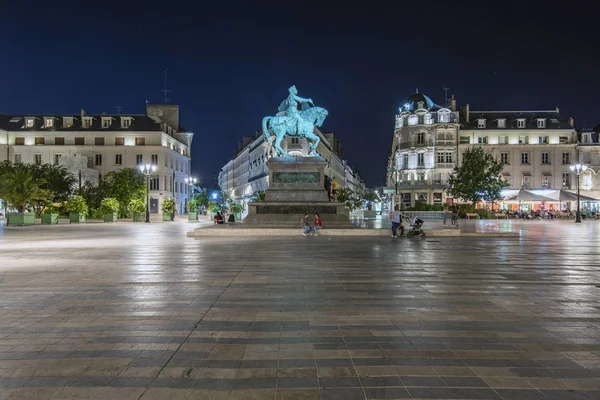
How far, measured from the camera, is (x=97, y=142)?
2672 inches

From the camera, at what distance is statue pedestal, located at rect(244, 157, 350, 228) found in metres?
25.1

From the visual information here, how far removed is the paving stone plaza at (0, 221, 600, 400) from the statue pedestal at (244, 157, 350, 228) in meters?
14.4

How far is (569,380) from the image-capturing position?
12.8ft

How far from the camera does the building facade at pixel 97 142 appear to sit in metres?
66.2

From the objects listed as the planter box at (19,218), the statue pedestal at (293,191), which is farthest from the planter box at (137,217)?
the statue pedestal at (293,191)

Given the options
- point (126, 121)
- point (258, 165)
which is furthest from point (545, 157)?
point (126, 121)

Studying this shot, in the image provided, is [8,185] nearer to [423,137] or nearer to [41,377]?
[41,377]

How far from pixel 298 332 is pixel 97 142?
235 ft

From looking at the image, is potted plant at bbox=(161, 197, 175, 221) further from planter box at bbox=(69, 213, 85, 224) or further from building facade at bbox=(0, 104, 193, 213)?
building facade at bbox=(0, 104, 193, 213)

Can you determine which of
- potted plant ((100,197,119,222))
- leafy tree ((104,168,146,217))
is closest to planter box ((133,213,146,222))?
potted plant ((100,197,119,222))

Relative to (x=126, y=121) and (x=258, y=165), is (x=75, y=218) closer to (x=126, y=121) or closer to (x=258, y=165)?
(x=126, y=121)

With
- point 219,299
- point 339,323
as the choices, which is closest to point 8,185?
point 219,299

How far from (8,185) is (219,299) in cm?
3821

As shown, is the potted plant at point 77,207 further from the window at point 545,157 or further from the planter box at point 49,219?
the window at point 545,157
